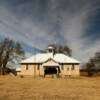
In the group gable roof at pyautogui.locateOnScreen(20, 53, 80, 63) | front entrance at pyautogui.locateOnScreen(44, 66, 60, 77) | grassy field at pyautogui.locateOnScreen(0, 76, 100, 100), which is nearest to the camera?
grassy field at pyautogui.locateOnScreen(0, 76, 100, 100)

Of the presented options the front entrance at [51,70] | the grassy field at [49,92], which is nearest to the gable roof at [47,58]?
the front entrance at [51,70]

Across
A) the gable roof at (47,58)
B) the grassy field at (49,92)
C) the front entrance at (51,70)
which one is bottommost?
the grassy field at (49,92)

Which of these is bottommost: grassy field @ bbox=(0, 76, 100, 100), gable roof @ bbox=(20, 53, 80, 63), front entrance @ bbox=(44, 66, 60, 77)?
grassy field @ bbox=(0, 76, 100, 100)

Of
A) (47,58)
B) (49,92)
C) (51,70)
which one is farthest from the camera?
(47,58)

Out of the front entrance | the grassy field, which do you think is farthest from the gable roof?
the grassy field

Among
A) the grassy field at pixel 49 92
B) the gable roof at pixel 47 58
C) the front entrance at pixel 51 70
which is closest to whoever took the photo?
the grassy field at pixel 49 92

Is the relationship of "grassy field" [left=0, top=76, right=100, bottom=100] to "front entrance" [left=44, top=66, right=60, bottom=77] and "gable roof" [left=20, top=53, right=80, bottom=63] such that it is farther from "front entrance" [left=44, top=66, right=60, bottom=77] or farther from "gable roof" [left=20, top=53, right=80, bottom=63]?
"gable roof" [left=20, top=53, right=80, bottom=63]

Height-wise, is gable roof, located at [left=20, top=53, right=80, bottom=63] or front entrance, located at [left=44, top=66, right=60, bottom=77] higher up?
gable roof, located at [left=20, top=53, right=80, bottom=63]

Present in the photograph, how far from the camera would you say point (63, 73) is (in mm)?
57875

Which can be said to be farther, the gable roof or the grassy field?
the gable roof

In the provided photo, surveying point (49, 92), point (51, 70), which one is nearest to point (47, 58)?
point (51, 70)

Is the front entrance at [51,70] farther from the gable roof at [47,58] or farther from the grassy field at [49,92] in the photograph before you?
the grassy field at [49,92]

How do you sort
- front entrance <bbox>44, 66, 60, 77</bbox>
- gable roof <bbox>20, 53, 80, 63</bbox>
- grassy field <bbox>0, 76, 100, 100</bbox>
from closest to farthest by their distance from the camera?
1. grassy field <bbox>0, 76, 100, 100</bbox>
2. front entrance <bbox>44, 66, 60, 77</bbox>
3. gable roof <bbox>20, 53, 80, 63</bbox>

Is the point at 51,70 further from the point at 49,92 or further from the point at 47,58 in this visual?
the point at 49,92
